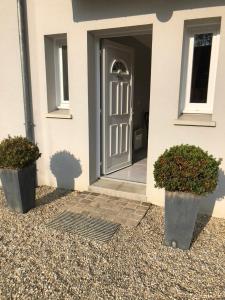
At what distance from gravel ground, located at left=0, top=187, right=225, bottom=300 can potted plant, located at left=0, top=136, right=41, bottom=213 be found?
37cm

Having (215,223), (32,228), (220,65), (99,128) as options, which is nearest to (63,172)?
(99,128)

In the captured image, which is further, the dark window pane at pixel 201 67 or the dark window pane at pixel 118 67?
the dark window pane at pixel 118 67

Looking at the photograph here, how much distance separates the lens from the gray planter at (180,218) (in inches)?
109

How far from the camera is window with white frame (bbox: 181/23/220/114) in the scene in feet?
11.6

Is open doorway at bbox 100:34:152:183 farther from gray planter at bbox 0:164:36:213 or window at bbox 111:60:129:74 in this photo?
gray planter at bbox 0:164:36:213

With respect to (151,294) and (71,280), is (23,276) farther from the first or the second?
(151,294)

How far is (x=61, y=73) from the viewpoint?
15.3ft

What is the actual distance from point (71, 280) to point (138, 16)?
11.4 ft

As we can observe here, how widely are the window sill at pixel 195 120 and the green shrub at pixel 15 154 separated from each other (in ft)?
7.21

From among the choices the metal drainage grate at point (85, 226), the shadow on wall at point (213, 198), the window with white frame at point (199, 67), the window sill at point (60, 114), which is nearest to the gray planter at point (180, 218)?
the metal drainage grate at point (85, 226)

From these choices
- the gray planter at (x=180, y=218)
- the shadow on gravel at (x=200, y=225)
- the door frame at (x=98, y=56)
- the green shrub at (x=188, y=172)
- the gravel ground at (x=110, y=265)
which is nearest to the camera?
the gravel ground at (x=110, y=265)

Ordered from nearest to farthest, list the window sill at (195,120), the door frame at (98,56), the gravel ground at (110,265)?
the gravel ground at (110,265) → the window sill at (195,120) → the door frame at (98,56)

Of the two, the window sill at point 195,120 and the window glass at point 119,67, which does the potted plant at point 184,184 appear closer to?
the window sill at point 195,120

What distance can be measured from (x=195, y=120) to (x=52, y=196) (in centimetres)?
273
